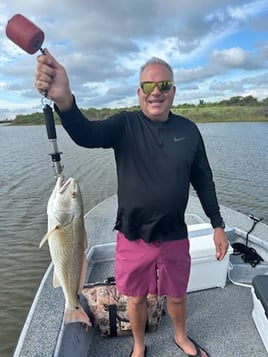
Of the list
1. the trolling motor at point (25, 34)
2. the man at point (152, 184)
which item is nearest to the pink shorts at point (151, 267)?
the man at point (152, 184)

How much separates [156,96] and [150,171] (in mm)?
480

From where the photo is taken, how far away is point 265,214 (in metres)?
7.60

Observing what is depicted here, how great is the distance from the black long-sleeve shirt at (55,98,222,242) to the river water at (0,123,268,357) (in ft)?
8.38

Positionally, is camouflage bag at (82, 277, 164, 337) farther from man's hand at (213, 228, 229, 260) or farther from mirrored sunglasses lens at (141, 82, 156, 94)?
mirrored sunglasses lens at (141, 82, 156, 94)

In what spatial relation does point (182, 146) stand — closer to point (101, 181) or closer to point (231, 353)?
point (231, 353)

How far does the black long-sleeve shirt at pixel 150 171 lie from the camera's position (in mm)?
2162

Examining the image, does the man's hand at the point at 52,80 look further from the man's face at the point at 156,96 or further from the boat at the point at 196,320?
the boat at the point at 196,320

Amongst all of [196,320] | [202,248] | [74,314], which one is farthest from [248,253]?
[74,314]

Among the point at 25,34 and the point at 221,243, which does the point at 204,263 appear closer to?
the point at 221,243

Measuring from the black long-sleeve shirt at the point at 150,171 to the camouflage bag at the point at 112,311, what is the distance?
0.79 meters

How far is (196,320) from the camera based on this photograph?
9.95ft

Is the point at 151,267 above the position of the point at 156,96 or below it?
below

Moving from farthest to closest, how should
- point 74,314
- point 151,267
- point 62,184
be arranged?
point 151,267 < point 74,314 < point 62,184

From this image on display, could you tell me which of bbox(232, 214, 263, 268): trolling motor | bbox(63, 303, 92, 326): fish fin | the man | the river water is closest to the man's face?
the man
